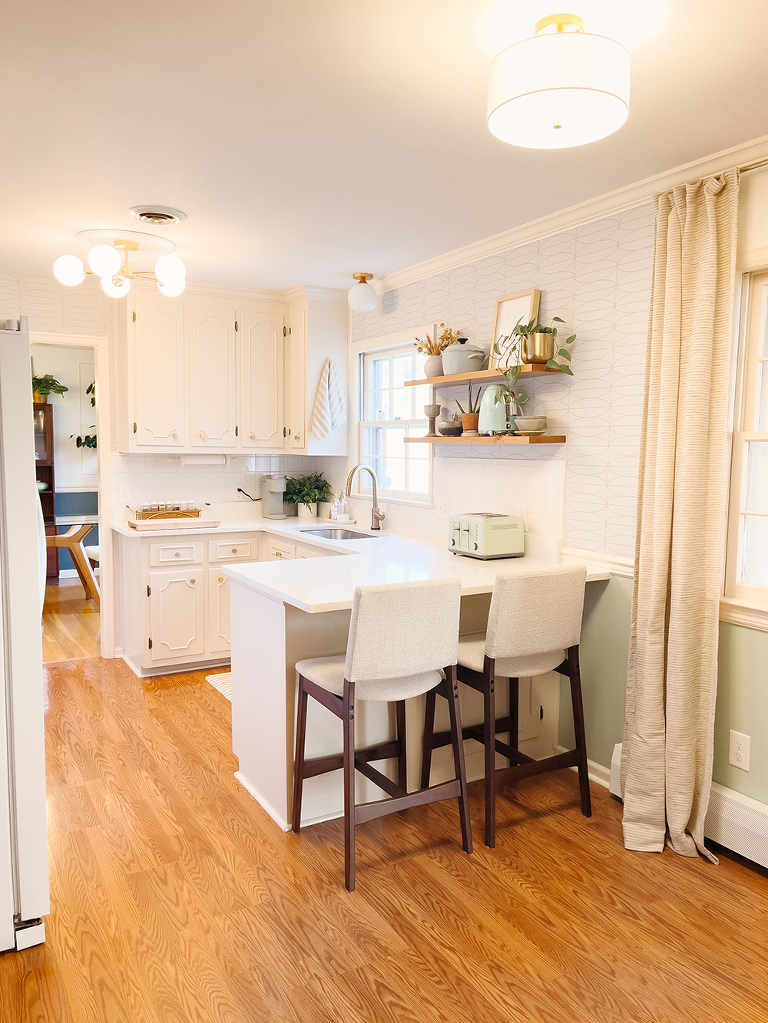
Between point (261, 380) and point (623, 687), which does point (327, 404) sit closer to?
point (261, 380)

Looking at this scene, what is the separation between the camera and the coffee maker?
518 cm

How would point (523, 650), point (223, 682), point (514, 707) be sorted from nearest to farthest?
point (523, 650)
point (514, 707)
point (223, 682)

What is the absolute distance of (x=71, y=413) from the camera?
26.3 ft

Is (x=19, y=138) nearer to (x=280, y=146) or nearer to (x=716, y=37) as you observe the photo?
(x=280, y=146)

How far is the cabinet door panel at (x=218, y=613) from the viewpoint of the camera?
465 centimetres

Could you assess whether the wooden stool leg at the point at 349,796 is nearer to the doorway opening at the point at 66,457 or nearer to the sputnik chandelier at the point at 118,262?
the sputnik chandelier at the point at 118,262

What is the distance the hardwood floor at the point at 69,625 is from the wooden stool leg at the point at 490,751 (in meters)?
3.26

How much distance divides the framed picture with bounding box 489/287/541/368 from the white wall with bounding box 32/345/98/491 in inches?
225

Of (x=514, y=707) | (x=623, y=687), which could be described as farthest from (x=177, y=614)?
(x=623, y=687)

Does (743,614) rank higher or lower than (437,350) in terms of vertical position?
lower

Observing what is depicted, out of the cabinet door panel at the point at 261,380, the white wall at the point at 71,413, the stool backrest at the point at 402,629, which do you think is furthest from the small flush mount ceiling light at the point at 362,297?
the white wall at the point at 71,413

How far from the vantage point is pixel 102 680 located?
4.44 meters

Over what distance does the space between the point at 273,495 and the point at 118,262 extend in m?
2.25

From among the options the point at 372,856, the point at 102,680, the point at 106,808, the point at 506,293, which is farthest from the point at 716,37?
the point at 102,680
